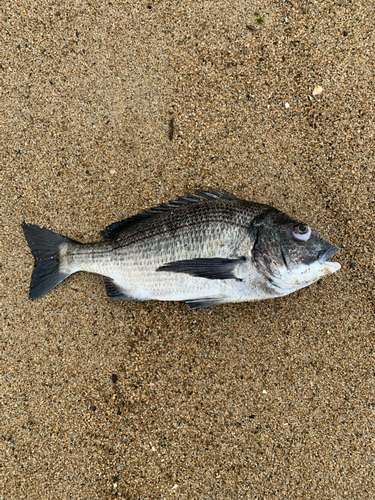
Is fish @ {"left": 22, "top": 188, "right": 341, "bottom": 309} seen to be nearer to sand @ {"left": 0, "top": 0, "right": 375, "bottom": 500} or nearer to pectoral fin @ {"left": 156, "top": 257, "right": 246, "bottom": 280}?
pectoral fin @ {"left": 156, "top": 257, "right": 246, "bottom": 280}

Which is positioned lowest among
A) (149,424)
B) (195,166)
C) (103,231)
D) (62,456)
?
(62,456)

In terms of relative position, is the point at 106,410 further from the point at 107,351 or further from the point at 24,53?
the point at 24,53

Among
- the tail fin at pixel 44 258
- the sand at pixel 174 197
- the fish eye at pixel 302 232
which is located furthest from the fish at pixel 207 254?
the sand at pixel 174 197

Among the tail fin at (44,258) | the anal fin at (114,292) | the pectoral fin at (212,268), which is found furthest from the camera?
the tail fin at (44,258)

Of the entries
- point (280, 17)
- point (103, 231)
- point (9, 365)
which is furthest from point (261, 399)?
point (280, 17)

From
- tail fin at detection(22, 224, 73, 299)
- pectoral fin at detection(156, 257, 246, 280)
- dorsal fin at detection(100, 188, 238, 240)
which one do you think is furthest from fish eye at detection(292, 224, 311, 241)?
tail fin at detection(22, 224, 73, 299)

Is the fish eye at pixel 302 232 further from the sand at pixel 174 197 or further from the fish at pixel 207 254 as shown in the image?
the sand at pixel 174 197

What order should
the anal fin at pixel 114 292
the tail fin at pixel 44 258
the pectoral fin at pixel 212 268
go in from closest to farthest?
the pectoral fin at pixel 212 268 → the anal fin at pixel 114 292 → the tail fin at pixel 44 258
